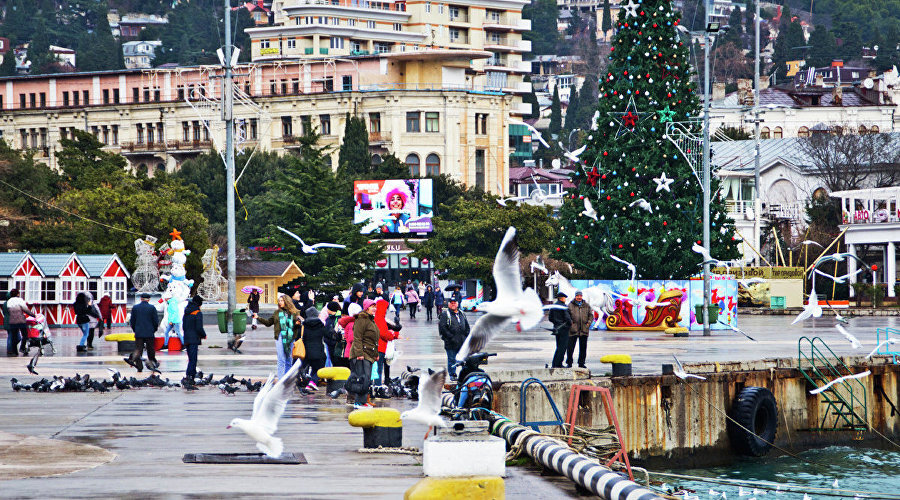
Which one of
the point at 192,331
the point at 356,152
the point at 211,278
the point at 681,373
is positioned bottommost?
the point at 681,373

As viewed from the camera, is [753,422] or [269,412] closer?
[269,412]

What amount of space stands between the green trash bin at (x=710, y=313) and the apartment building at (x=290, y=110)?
2818 inches

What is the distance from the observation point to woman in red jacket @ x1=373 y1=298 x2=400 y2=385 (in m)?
22.8

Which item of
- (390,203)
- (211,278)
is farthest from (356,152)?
(211,278)

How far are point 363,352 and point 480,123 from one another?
10514 cm

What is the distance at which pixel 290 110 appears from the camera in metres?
126

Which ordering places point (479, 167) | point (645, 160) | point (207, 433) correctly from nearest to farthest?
point (207, 433) < point (645, 160) < point (479, 167)

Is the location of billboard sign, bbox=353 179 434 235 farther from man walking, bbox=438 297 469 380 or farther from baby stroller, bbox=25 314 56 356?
man walking, bbox=438 297 469 380

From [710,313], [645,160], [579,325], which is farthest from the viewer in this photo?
[645,160]

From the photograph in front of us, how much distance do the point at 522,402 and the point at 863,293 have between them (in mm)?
49899

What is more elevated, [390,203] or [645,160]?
[645,160]

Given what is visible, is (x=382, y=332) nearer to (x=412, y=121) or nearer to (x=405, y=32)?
(x=412, y=121)

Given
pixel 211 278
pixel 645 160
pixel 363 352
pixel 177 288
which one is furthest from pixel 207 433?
pixel 211 278

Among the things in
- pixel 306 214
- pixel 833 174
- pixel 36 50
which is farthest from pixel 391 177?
pixel 36 50
